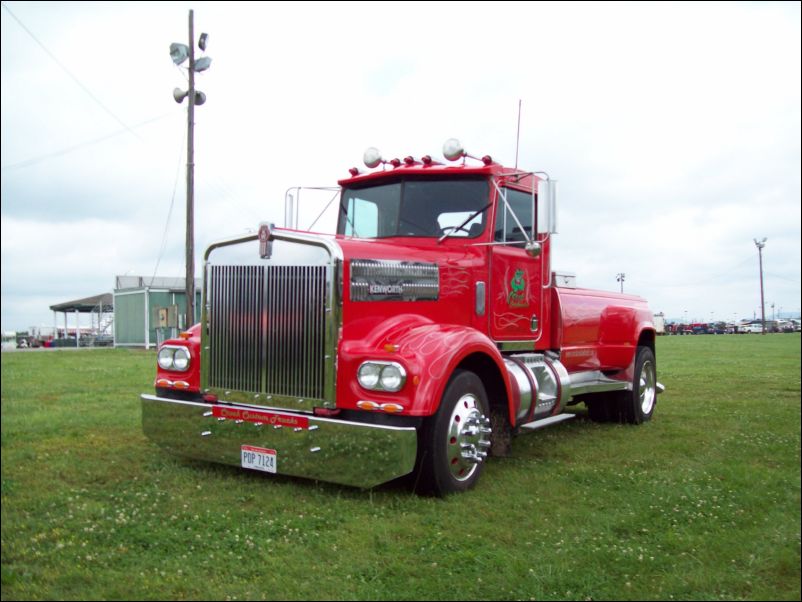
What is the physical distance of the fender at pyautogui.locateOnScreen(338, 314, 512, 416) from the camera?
16.4 feet

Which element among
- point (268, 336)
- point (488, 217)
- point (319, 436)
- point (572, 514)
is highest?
point (488, 217)

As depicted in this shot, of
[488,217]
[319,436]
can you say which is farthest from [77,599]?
[488,217]

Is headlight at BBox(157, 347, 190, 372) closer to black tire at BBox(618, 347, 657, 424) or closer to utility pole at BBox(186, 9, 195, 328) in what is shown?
black tire at BBox(618, 347, 657, 424)

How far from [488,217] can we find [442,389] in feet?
7.20

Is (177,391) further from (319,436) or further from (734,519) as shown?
(734,519)

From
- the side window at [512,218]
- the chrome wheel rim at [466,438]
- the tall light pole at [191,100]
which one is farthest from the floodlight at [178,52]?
the chrome wheel rim at [466,438]

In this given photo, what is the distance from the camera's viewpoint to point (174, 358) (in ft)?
20.4

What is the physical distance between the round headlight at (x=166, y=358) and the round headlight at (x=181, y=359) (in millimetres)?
53

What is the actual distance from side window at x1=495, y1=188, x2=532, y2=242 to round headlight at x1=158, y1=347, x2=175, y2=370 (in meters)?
3.24

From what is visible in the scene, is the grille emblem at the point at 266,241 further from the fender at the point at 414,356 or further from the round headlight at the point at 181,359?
the round headlight at the point at 181,359

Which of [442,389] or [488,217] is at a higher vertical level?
[488,217]

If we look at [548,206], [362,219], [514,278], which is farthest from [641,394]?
[362,219]

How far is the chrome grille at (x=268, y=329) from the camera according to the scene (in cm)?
534

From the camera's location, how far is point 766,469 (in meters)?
5.79
